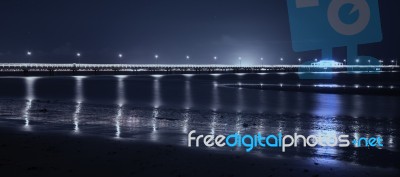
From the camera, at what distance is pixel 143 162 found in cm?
876

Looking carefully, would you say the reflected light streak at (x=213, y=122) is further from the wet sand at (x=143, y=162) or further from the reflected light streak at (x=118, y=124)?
the wet sand at (x=143, y=162)

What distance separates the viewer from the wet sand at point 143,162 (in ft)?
26.1

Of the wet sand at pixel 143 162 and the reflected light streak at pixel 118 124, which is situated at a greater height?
the reflected light streak at pixel 118 124

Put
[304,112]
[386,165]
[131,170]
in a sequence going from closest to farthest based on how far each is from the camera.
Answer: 1. [131,170]
2. [386,165]
3. [304,112]

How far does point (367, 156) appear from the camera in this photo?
31.1 ft

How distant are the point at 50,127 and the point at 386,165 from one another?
954 centimetres

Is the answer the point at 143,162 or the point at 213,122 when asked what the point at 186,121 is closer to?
the point at 213,122

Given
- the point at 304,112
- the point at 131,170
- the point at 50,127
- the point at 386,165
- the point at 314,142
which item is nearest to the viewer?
the point at 131,170

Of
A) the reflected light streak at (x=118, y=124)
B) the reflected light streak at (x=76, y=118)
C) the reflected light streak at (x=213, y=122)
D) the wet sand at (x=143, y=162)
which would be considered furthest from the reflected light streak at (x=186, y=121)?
the reflected light streak at (x=76, y=118)

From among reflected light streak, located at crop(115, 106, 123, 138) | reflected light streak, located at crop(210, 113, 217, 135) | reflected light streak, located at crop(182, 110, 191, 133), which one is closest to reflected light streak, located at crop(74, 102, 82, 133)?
reflected light streak, located at crop(115, 106, 123, 138)

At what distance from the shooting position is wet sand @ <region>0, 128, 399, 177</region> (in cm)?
795

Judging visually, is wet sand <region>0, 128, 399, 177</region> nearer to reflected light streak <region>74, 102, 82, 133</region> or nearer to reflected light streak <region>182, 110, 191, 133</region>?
reflected light streak <region>74, 102, 82, 133</region>

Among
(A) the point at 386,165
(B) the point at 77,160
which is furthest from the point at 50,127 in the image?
(A) the point at 386,165

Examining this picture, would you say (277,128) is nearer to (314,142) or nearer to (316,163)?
(314,142)
